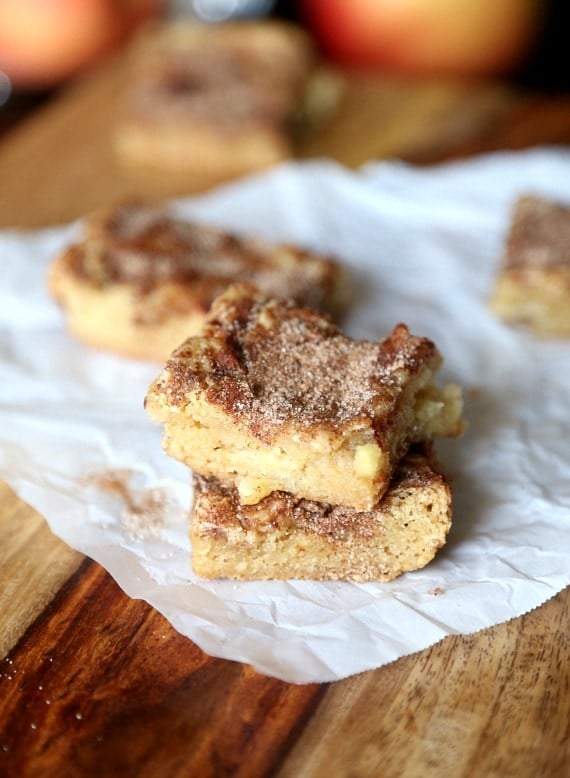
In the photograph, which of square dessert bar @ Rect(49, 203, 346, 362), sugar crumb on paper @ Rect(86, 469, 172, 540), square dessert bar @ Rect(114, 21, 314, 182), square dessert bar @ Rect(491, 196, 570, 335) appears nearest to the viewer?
sugar crumb on paper @ Rect(86, 469, 172, 540)

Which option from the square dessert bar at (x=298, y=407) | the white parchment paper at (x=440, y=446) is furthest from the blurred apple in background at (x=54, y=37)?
the square dessert bar at (x=298, y=407)

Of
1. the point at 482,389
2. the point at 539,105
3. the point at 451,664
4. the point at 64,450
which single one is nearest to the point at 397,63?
the point at 539,105

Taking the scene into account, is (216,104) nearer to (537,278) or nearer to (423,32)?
(537,278)

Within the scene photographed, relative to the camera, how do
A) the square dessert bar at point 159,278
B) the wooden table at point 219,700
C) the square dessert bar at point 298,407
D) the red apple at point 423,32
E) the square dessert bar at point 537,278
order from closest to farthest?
the wooden table at point 219,700
the square dessert bar at point 298,407
the square dessert bar at point 159,278
the square dessert bar at point 537,278
the red apple at point 423,32

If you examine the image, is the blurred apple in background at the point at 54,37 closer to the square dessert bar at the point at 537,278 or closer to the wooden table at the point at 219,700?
the square dessert bar at the point at 537,278

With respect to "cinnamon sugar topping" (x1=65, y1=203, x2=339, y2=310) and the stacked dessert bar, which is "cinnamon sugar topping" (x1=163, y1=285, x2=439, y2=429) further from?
"cinnamon sugar topping" (x1=65, y1=203, x2=339, y2=310)

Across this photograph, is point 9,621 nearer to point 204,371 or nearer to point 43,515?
point 43,515

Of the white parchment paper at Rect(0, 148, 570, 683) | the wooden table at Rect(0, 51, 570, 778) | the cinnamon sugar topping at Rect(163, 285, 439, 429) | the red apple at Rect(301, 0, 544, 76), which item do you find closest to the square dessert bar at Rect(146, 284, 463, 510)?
the cinnamon sugar topping at Rect(163, 285, 439, 429)
